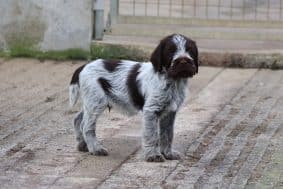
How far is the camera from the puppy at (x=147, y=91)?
25.5 ft

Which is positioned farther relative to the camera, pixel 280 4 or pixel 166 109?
pixel 280 4

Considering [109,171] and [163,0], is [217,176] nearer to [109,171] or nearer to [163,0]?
[109,171]

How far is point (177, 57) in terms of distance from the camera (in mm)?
7684

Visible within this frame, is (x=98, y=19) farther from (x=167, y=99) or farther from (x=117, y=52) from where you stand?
(x=167, y=99)

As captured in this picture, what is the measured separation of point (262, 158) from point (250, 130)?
1152mm

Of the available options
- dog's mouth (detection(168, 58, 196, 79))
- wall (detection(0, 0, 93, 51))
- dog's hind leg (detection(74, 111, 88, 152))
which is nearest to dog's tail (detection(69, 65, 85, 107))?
dog's hind leg (detection(74, 111, 88, 152))

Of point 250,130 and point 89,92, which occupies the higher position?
point 89,92

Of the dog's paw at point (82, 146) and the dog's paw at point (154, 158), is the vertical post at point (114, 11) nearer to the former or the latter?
the dog's paw at point (82, 146)

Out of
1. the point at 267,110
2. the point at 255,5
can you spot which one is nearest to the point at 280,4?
the point at 255,5

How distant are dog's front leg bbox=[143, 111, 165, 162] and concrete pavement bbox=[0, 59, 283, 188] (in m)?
0.10

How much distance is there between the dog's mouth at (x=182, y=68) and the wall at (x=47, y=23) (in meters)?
5.46

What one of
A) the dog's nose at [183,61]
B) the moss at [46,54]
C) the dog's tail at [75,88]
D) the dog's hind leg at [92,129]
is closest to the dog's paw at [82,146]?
the dog's hind leg at [92,129]

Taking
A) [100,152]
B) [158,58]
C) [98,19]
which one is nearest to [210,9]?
[98,19]

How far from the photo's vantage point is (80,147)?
27.7ft
